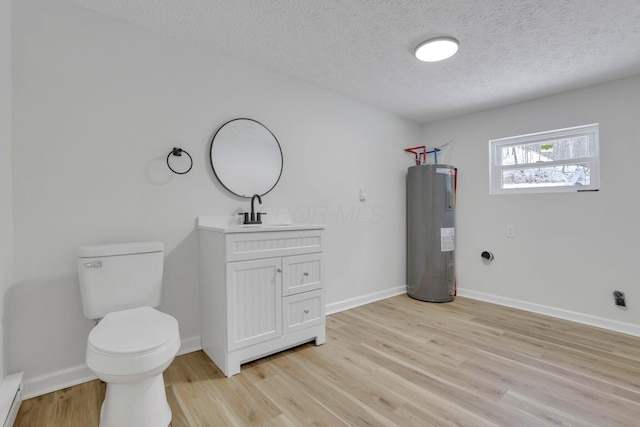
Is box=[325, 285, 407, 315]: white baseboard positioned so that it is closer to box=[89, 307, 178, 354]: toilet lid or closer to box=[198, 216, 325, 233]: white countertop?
box=[198, 216, 325, 233]: white countertop

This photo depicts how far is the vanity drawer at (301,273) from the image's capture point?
2.09 meters

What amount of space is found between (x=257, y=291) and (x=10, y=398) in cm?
121

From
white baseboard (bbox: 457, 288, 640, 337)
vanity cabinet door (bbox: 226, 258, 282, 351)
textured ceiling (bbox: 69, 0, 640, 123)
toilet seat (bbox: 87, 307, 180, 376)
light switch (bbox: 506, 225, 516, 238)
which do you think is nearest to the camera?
toilet seat (bbox: 87, 307, 180, 376)

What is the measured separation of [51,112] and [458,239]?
3.81m

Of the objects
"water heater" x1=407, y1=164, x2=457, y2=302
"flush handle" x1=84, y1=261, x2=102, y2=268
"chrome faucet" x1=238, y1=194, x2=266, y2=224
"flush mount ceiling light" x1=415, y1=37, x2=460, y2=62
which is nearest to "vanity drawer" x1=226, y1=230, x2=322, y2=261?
"chrome faucet" x1=238, y1=194, x2=266, y2=224

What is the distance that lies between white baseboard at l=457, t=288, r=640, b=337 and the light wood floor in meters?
0.12

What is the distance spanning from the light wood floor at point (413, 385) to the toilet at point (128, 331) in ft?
0.60

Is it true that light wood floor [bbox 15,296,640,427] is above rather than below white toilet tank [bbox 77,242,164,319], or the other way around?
below

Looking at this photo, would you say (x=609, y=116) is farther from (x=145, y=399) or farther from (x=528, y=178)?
(x=145, y=399)

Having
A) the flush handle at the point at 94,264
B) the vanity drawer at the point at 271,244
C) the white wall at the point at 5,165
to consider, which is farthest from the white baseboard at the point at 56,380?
the vanity drawer at the point at 271,244

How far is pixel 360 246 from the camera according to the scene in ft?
10.6

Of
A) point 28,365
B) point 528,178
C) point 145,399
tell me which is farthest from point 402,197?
point 28,365

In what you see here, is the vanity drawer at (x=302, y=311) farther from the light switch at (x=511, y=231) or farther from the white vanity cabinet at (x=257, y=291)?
the light switch at (x=511, y=231)

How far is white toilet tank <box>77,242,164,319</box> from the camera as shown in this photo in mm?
1598
